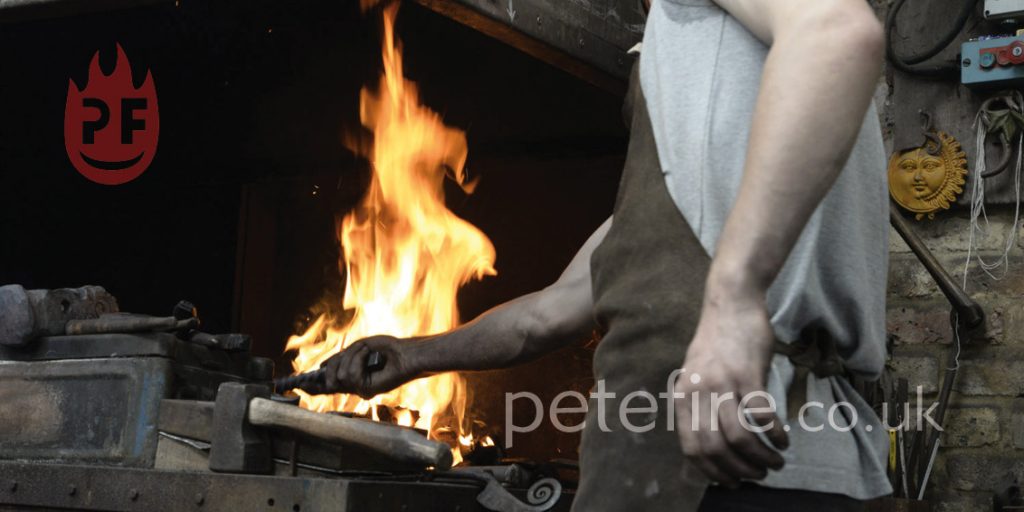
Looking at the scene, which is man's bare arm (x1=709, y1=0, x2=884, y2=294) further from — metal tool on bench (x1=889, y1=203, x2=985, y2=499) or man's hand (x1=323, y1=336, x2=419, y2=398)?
metal tool on bench (x1=889, y1=203, x2=985, y2=499)

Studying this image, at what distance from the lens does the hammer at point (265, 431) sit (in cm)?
228

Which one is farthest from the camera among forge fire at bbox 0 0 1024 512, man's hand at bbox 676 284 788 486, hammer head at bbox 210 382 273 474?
hammer head at bbox 210 382 273 474

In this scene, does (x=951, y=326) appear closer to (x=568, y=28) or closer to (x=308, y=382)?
(x=568, y=28)

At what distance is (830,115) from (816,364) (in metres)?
0.30

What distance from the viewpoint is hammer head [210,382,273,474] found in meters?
2.39

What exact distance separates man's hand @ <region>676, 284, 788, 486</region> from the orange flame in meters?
2.60

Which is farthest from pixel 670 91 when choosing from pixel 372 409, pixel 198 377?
pixel 372 409

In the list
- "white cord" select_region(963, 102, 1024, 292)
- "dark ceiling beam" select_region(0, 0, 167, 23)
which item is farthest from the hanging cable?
"dark ceiling beam" select_region(0, 0, 167, 23)

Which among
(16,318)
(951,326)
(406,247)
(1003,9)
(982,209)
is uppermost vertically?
(1003,9)

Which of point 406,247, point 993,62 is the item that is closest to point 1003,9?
point 993,62

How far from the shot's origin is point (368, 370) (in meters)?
2.64

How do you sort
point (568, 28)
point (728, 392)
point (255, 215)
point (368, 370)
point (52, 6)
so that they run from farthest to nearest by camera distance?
point (255, 215), point (568, 28), point (52, 6), point (368, 370), point (728, 392)

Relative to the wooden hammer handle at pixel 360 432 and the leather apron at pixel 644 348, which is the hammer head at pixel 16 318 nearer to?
the wooden hammer handle at pixel 360 432

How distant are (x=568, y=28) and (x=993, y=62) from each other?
4.40ft
